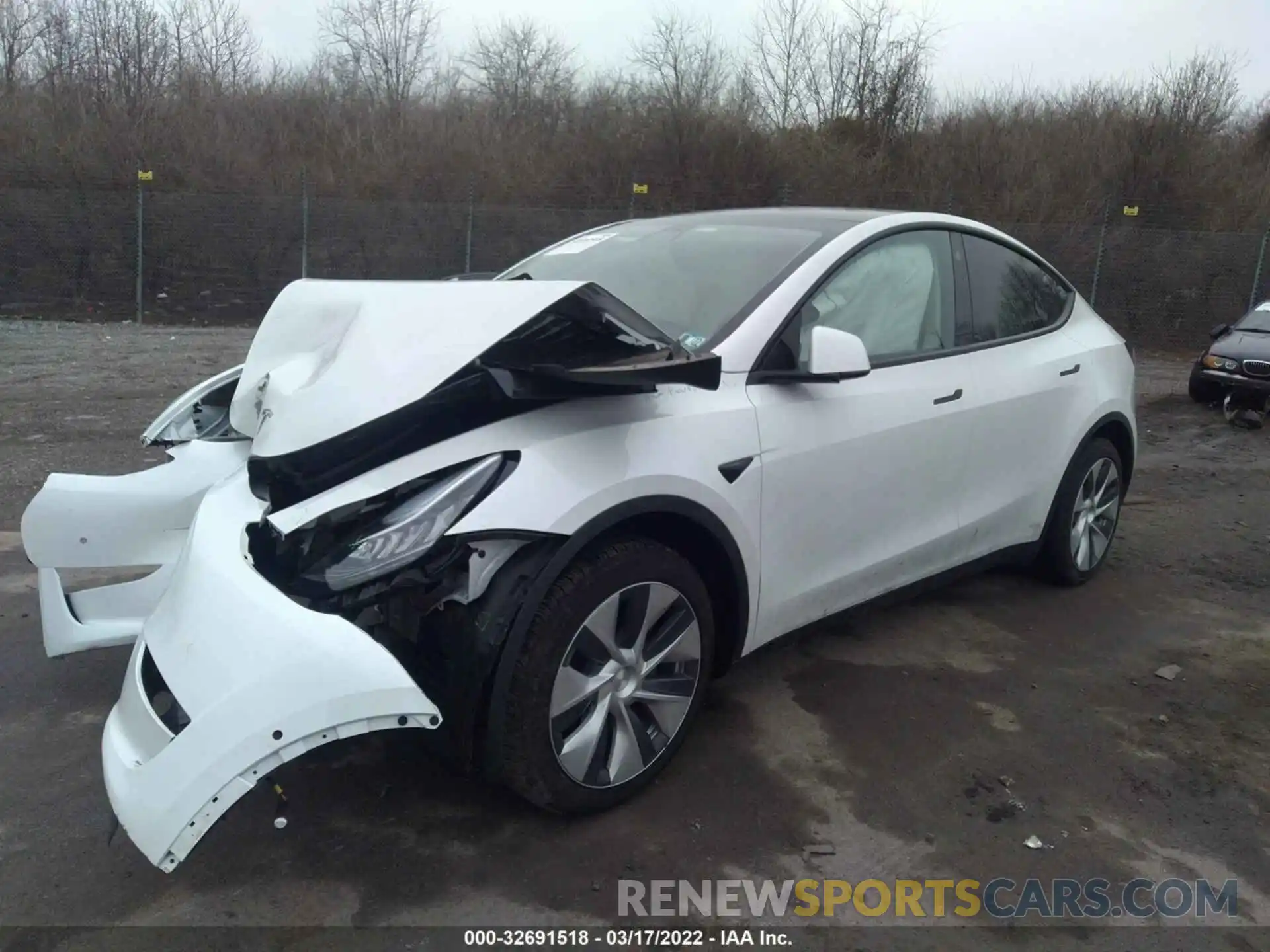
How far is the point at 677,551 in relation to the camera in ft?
9.75

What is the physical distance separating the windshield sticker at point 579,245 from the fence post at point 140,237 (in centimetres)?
1520

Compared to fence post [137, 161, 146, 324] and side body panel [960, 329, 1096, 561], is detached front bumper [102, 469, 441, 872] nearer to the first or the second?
side body panel [960, 329, 1096, 561]

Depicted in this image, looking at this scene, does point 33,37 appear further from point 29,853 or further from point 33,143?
point 29,853

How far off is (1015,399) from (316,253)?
54.1 ft

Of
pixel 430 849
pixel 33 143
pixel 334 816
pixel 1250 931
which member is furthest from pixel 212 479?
pixel 33 143

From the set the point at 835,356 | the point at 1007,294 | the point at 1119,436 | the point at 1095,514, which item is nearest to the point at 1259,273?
the point at 1119,436

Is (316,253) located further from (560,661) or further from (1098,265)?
(560,661)

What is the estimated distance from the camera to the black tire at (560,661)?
2.51 meters

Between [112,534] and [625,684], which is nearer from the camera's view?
[625,684]

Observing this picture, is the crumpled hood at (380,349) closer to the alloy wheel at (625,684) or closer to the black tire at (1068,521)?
the alloy wheel at (625,684)

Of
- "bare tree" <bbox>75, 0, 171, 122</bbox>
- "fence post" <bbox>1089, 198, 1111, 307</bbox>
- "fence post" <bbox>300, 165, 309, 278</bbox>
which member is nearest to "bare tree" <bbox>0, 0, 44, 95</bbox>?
"bare tree" <bbox>75, 0, 171, 122</bbox>

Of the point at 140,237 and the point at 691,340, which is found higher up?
the point at 140,237

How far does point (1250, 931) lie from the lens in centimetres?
251

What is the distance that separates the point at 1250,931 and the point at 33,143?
22571mm
